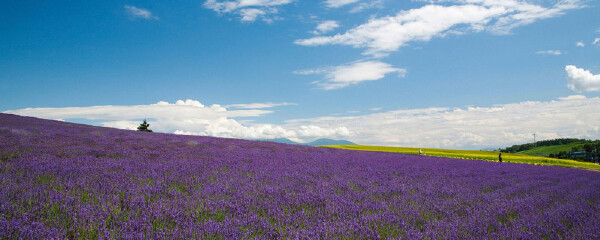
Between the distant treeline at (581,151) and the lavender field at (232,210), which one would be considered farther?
the distant treeline at (581,151)

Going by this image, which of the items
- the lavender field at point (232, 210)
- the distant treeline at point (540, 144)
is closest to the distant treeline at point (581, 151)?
the distant treeline at point (540, 144)

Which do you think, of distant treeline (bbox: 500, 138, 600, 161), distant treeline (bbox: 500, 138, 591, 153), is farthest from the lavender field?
distant treeline (bbox: 500, 138, 591, 153)

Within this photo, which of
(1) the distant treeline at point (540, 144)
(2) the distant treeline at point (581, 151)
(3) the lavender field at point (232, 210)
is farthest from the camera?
(1) the distant treeline at point (540, 144)

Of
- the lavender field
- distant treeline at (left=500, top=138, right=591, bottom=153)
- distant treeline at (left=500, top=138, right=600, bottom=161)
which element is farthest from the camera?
distant treeline at (left=500, top=138, right=591, bottom=153)

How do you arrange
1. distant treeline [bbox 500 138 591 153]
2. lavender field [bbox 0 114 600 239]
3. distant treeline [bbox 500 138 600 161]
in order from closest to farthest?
lavender field [bbox 0 114 600 239] < distant treeline [bbox 500 138 600 161] < distant treeline [bbox 500 138 591 153]

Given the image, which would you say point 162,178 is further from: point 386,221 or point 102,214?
point 386,221

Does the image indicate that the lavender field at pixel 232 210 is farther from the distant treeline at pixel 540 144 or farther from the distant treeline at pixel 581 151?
the distant treeline at pixel 540 144

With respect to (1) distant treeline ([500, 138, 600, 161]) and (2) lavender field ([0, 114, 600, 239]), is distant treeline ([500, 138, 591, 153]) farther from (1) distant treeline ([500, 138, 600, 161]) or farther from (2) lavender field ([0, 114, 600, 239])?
(2) lavender field ([0, 114, 600, 239])

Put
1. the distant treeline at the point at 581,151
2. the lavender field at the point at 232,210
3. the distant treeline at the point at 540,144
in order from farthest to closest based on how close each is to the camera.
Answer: the distant treeline at the point at 540,144, the distant treeline at the point at 581,151, the lavender field at the point at 232,210

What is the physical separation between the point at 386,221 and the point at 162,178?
11.4 ft

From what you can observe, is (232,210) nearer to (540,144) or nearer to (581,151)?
(581,151)

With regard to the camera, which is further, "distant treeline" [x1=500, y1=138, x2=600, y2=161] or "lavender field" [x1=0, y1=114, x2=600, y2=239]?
"distant treeline" [x1=500, y1=138, x2=600, y2=161]

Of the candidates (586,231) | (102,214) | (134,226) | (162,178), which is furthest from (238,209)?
(586,231)

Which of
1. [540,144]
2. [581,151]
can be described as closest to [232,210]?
[581,151]
